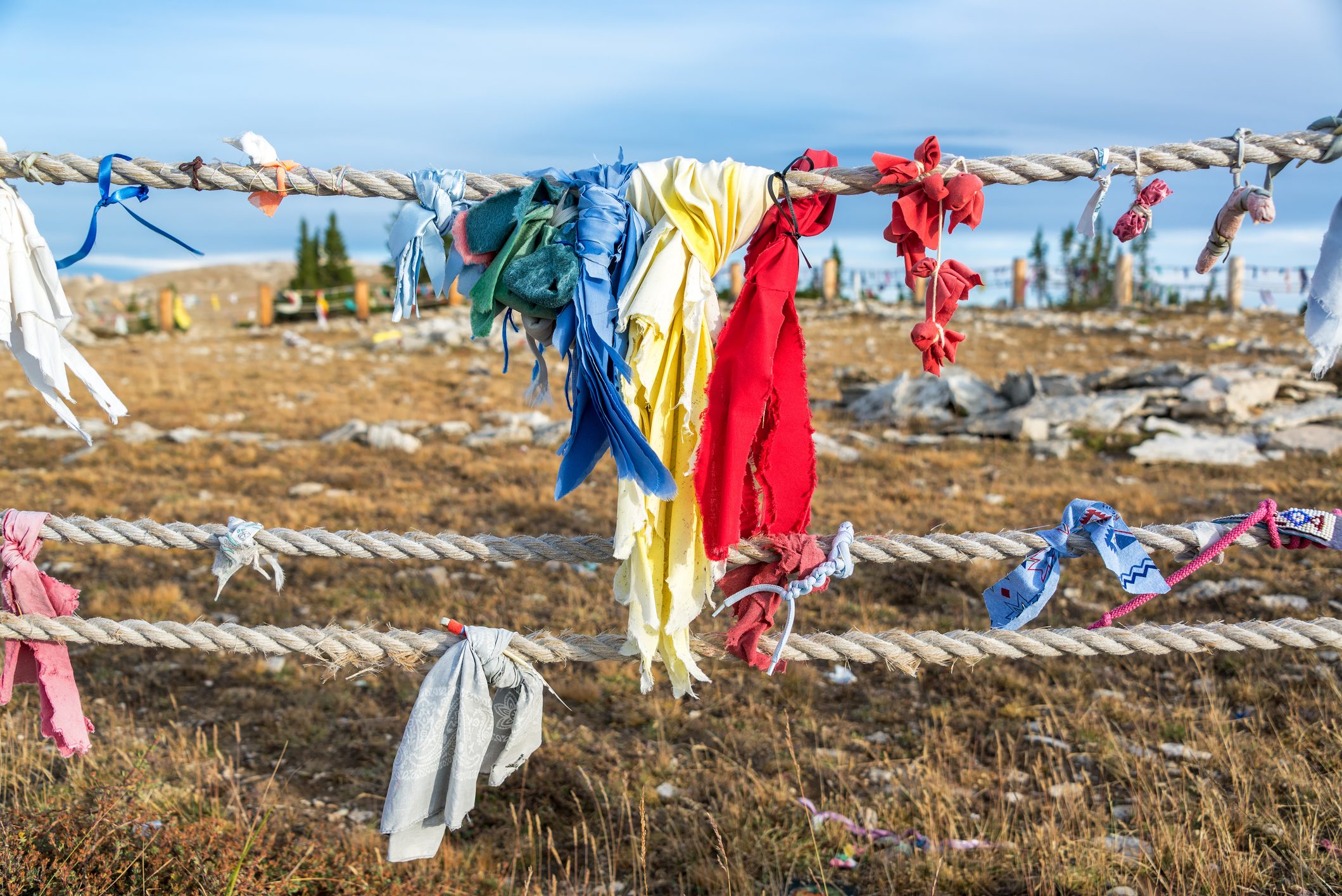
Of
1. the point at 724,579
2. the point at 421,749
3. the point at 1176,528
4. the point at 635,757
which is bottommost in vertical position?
the point at 635,757

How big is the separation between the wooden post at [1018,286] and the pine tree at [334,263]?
21304 mm

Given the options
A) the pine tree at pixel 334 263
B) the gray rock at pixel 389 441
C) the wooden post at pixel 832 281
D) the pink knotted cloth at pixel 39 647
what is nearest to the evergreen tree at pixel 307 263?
the pine tree at pixel 334 263

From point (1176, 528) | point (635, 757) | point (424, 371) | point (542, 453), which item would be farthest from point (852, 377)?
point (1176, 528)

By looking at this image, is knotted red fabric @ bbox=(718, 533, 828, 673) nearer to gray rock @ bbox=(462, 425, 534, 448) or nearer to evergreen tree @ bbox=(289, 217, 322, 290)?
gray rock @ bbox=(462, 425, 534, 448)

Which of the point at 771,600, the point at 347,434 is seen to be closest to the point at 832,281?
the point at 347,434

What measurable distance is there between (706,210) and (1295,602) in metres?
4.31

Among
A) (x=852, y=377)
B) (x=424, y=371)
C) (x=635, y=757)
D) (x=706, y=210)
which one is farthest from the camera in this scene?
(x=424, y=371)

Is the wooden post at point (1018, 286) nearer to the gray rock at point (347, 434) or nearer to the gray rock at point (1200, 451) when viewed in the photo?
the gray rock at point (1200, 451)

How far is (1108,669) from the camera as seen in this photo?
409cm

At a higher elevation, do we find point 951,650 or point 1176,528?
point 1176,528

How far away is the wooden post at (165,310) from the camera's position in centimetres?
2594

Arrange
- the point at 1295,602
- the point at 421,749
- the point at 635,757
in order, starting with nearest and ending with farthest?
the point at 421,749, the point at 635,757, the point at 1295,602

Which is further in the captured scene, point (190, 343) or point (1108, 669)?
point (190, 343)

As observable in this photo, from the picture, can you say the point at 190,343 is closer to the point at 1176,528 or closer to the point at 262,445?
the point at 262,445
